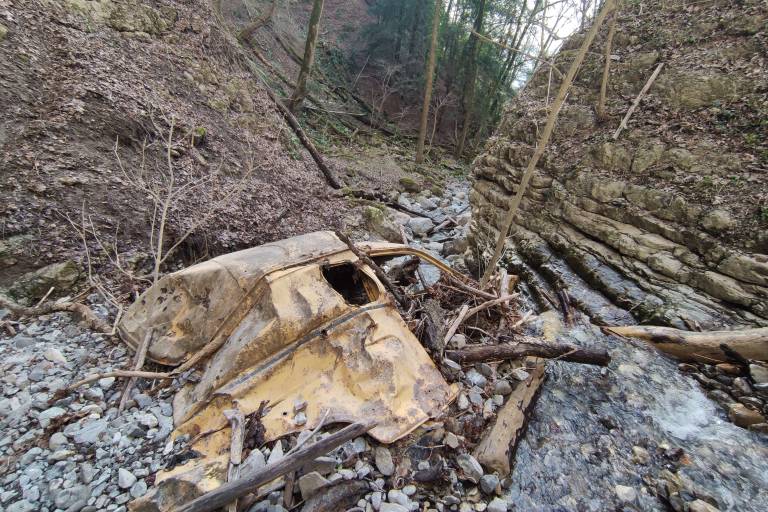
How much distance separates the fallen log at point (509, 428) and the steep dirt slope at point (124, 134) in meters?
4.76

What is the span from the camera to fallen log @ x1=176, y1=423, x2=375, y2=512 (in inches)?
85.0

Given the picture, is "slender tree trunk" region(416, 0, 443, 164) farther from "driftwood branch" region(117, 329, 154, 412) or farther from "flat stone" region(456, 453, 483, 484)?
"flat stone" region(456, 453, 483, 484)

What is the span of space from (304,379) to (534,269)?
220 inches

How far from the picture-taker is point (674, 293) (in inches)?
207

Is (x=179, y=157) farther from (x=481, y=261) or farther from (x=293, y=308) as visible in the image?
(x=481, y=261)

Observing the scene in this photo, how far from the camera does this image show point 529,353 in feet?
13.6

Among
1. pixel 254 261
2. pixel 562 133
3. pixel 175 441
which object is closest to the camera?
pixel 175 441

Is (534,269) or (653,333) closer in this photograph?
(653,333)

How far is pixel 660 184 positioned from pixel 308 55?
407 inches

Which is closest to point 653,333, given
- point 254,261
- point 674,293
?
point 674,293

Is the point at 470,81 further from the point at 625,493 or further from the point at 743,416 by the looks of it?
the point at 625,493

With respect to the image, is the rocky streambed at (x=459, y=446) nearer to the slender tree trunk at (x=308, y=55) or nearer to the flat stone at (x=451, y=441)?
the flat stone at (x=451, y=441)

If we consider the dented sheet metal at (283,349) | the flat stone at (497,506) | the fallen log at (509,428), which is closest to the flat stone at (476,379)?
the fallen log at (509,428)

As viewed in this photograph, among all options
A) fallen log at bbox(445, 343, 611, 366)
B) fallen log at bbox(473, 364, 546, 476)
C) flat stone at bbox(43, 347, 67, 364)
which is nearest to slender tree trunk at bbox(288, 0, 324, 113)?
flat stone at bbox(43, 347, 67, 364)
